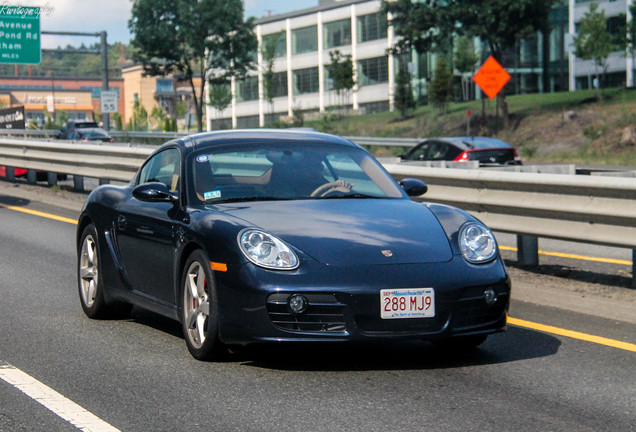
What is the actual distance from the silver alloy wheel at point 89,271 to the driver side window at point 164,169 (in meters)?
0.65

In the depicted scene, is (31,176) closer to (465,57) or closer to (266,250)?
(266,250)

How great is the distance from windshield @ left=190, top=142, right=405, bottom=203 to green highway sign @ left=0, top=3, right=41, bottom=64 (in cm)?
3161

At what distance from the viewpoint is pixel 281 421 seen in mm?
4844

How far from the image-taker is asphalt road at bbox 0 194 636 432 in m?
4.86

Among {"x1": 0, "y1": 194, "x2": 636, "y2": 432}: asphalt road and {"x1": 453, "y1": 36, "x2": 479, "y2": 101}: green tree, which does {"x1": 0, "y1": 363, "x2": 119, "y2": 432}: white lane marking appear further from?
{"x1": 453, "y1": 36, "x2": 479, "y2": 101}: green tree

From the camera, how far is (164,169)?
748cm

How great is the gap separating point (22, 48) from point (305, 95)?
64.4 metres

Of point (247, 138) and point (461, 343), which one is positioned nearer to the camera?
point (461, 343)

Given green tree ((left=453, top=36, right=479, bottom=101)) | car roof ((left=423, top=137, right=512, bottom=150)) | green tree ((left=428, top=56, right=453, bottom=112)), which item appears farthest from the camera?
green tree ((left=453, top=36, right=479, bottom=101))

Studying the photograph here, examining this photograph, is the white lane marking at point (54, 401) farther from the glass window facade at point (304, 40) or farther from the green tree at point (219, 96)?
the glass window facade at point (304, 40)

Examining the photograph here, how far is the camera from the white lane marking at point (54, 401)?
4.79 meters

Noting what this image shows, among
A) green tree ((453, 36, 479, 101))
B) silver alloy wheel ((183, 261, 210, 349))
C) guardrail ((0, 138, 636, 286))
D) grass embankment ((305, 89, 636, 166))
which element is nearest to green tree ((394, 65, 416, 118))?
green tree ((453, 36, 479, 101))

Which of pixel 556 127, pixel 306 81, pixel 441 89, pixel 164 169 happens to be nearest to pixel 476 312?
pixel 164 169

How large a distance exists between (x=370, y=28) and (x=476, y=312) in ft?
293
